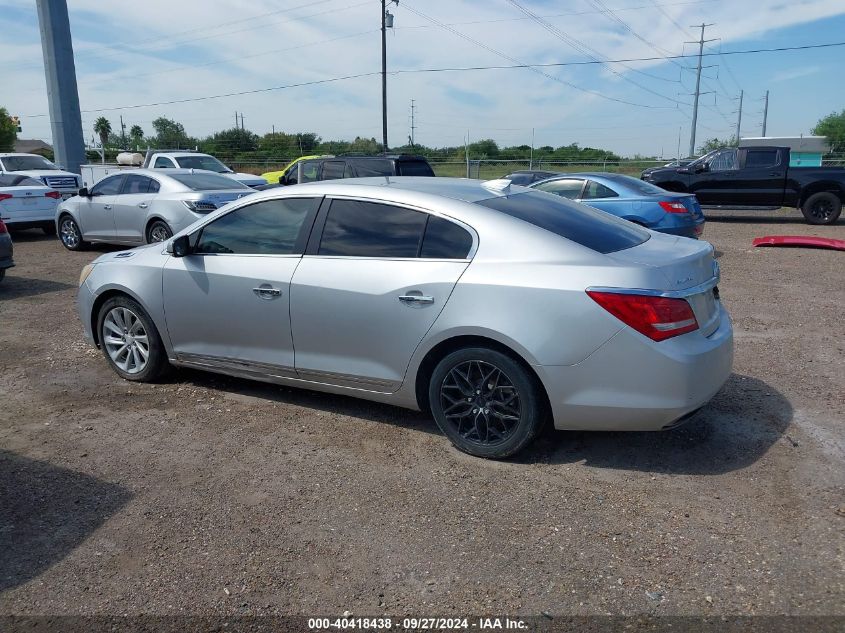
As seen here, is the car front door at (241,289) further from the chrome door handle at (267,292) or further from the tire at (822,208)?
the tire at (822,208)

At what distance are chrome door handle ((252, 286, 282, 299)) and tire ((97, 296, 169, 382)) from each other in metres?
1.16

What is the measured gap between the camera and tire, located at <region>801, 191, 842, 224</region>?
1708 cm

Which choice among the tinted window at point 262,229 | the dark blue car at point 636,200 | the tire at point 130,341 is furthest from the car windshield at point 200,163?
the tinted window at point 262,229

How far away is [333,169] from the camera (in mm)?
15438

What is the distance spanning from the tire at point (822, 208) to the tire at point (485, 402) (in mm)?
16399

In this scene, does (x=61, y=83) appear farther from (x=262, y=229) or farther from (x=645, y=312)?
(x=645, y=312)

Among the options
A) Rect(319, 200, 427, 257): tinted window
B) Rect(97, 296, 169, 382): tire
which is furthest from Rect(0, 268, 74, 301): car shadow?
Answer: Rect(319, 200, 427, 257): tinted window

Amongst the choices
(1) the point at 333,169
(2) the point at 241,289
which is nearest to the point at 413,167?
(1) the point at 333,169

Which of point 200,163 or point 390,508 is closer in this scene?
point 390,508

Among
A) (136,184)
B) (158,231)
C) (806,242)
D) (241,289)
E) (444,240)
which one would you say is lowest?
(806,242)

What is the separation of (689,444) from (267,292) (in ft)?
9.46

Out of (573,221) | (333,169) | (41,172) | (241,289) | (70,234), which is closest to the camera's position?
(573,221)

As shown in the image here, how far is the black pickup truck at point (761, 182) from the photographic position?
56.2ft

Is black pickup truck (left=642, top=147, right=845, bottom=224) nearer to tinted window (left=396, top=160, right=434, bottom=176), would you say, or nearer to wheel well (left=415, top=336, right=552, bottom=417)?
tinted window (left=396, top=160, right=434, bottom=176)
